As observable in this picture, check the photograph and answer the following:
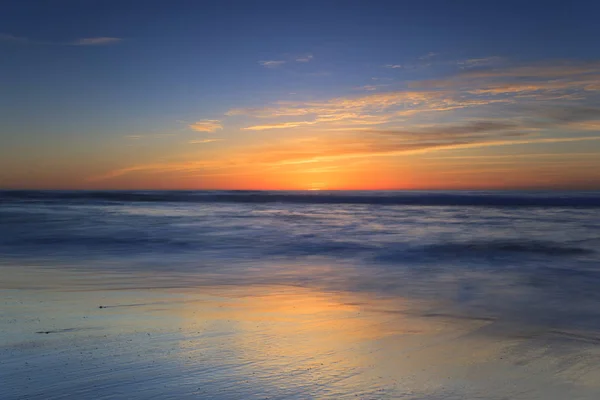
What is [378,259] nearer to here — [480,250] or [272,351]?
[480,250]

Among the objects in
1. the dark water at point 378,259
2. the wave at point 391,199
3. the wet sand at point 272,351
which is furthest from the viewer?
the wave at point 391,199

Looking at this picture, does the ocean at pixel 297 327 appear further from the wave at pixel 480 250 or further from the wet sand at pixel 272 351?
the wave at pixel 480 250

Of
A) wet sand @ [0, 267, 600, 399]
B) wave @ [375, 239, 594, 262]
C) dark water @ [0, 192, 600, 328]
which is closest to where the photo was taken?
wet sand @ [0, 267, 600, 399]

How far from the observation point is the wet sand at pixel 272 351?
4375 millimetres

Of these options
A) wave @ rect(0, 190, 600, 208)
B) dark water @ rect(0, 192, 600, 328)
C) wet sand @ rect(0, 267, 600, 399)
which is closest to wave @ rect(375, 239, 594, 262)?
dark water @ rect(0, 192, 600, 328)

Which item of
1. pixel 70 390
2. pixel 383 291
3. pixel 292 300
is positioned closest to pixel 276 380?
pixel 70 390

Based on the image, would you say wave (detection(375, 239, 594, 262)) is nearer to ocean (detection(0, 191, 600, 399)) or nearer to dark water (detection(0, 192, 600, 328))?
dark water (detection(0, 192, 600, 328))

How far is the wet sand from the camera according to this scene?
4.38 meters

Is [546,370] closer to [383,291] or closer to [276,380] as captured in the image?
[276,380]

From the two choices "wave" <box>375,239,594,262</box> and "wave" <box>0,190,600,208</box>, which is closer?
"wave" <box>375,239,594,262</box>

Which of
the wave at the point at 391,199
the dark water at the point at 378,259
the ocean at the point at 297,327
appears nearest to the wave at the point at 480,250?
the dark water at the point at 378,259

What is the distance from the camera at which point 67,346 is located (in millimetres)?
5383

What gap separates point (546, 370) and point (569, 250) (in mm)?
12774

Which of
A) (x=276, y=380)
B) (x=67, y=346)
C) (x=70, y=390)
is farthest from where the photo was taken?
(x=67, y=346)
